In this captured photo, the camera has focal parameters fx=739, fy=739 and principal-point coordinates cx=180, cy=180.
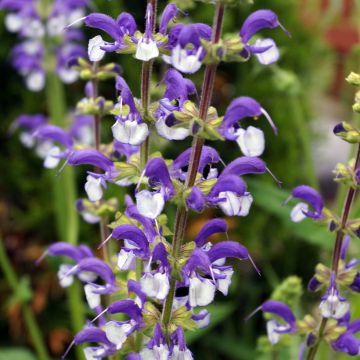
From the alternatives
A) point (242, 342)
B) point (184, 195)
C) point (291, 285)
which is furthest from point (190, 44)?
point (242, 342)

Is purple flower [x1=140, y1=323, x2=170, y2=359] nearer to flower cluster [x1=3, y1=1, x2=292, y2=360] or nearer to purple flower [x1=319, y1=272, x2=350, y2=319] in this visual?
flower cluster [x1=3, y1=1, x2=292, y2=360]

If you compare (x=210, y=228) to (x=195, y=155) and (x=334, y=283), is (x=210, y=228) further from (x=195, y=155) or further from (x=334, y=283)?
(x=334, y=283)

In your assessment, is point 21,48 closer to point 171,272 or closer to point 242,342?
point 242,342

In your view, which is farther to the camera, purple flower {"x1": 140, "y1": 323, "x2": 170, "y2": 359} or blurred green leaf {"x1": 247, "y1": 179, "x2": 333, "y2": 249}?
blurred green leaf {"x1": 247, "y1": 179, "x2": 333, "y2": 249}

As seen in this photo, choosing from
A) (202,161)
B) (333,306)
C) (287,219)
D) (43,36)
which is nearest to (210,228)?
(202,161)

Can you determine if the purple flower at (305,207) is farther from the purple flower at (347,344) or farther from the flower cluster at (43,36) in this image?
the flower cluster at (43,36)

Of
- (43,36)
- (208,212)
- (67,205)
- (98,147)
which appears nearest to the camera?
(98,147)

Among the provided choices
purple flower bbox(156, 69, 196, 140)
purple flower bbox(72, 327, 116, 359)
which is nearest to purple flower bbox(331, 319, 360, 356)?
purple flower bbox(72, 327, 116, 359)

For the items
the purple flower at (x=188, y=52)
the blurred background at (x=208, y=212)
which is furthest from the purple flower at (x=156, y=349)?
the blurred background at (x=208, y=212)
